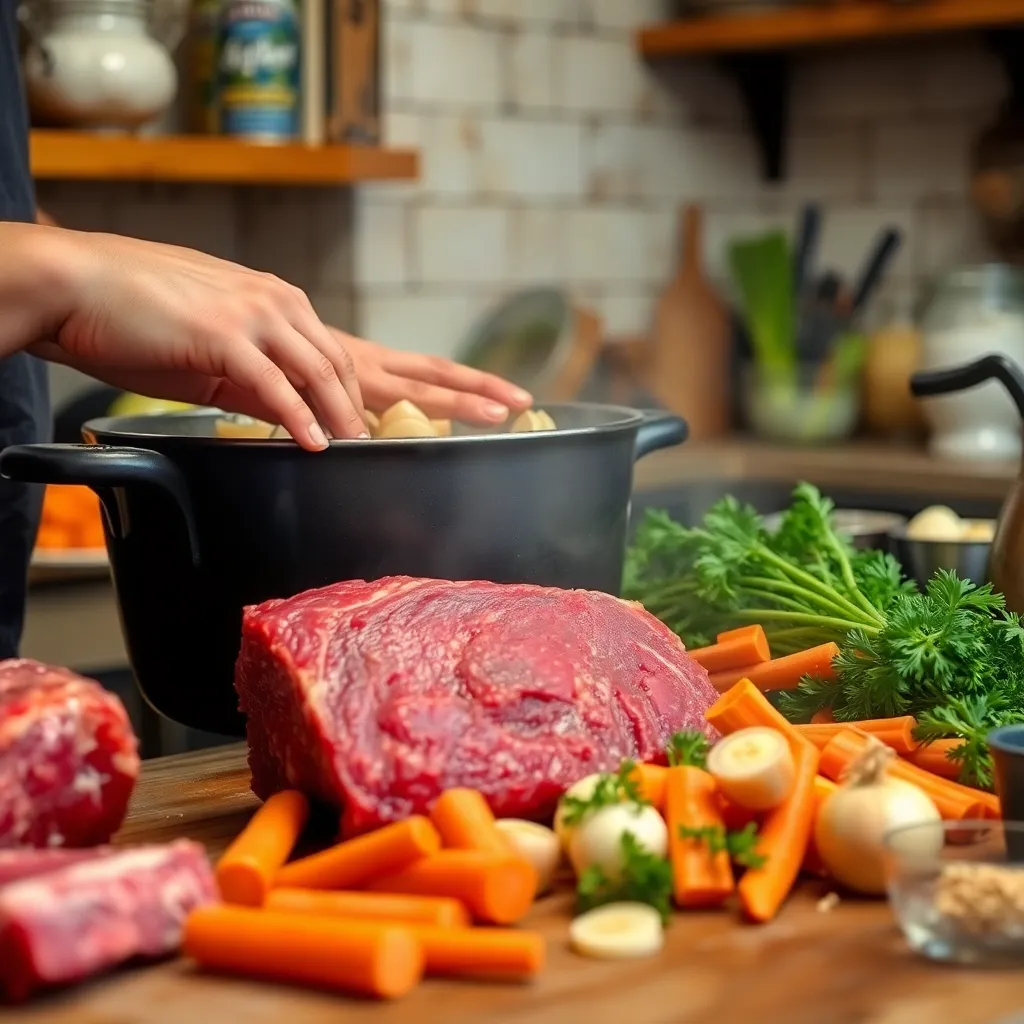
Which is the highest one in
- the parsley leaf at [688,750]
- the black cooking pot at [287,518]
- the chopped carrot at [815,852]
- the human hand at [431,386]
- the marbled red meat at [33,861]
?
the human hand at [431,386]

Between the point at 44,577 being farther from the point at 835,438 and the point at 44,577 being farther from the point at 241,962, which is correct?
the point at 835,438

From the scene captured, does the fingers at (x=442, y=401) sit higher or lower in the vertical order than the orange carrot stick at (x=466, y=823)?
higher

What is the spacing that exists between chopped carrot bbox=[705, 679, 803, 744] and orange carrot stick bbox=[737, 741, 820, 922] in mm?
89

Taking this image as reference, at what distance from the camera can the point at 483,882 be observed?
2.79 ft

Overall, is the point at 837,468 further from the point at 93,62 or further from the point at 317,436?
the point at 317,436

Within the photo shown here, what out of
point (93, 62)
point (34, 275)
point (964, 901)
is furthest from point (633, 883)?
point (93, 62)

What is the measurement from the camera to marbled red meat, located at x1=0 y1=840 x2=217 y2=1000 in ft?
Result: 2.53

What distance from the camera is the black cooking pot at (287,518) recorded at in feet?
3.66

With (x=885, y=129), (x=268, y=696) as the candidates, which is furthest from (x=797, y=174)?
(x=268, y=696)

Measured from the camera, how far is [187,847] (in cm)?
85

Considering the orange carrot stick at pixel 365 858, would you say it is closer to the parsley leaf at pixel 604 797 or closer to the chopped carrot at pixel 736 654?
the parsley leaf at pixel 604 797

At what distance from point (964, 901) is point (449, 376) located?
761 millimetres

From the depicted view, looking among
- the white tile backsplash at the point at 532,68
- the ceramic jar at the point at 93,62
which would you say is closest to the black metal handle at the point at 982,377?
the ceramic jar at the point at 93,62

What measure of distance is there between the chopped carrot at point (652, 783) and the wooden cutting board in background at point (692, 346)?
8.54 ft
